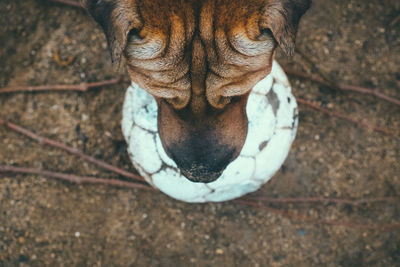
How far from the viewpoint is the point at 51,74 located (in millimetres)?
2764

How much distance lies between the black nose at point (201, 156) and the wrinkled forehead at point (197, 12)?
1.47 feet

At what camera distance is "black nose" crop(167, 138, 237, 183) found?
1423 mm

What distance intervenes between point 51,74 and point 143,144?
124cm

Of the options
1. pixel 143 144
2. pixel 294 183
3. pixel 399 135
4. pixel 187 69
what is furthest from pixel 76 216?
pixel 399 135

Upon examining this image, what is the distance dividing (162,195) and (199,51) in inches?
61.6

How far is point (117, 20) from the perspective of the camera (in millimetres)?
1138

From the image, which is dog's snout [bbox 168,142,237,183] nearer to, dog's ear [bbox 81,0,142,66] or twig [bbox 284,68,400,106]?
dog's ear [bbox 81,0,142,66]

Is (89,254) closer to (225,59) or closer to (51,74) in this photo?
(51,74)

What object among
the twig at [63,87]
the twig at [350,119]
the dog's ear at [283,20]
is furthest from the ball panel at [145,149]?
the twig at [350,119]

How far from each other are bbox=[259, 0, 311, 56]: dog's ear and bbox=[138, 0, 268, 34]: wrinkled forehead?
0.04 m

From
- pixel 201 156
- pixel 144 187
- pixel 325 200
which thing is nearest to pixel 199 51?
pixel 201 156

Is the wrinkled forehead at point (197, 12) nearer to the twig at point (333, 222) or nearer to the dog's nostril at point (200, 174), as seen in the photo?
the dog's nostril at point (200, 174)

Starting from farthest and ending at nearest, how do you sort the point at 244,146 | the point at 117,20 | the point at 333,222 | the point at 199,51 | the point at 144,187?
A: the point at 333,222 → the point at 144,187 → the point at 244,146 → the point at 199,51 → the point at 117,20

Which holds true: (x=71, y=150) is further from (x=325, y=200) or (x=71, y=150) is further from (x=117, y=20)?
(x=325, y=200)
